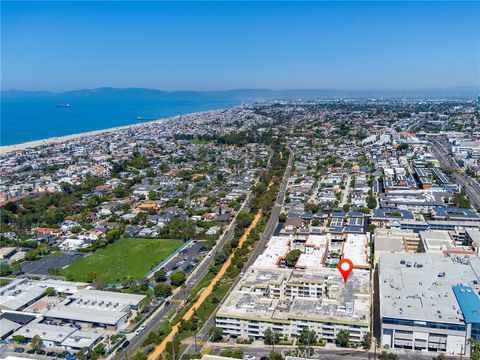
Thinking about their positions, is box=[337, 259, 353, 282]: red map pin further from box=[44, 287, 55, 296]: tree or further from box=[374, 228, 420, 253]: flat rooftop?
box=[44, 287, 55, 296]: tree

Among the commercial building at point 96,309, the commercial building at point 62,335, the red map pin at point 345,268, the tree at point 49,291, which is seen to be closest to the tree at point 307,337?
the red map pin at point 345,268

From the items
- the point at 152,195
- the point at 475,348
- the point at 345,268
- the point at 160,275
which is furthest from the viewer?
the point at 152,195


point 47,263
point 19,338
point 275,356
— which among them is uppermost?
point 275,356

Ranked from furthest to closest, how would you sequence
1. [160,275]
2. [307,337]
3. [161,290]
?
[160,275] < [161,290] < [307,337]

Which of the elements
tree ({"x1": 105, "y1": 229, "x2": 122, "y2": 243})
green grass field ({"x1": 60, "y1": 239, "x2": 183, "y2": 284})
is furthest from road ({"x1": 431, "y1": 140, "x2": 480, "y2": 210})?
tree ({"x1": 105, "y1": 229, "x2": 122, "y2": 243})

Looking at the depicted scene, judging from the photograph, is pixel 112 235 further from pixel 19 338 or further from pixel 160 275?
pixel 19 338

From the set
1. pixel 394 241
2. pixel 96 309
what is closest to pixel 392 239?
pixel 394 241

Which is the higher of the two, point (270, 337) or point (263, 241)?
point (270, 337)
